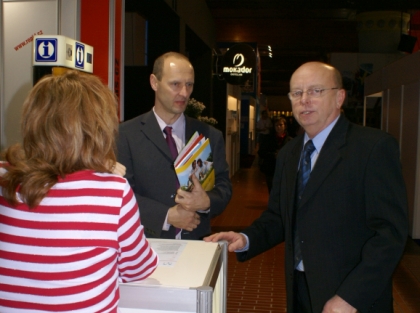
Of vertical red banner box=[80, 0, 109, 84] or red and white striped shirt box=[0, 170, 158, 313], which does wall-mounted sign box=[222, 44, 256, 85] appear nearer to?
vertical red banner box=[80, 0, 109, 84]

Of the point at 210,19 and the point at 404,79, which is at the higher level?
the point at 210,19

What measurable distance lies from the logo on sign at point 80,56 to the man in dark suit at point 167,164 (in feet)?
7.59

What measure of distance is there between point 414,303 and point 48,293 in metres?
4.09

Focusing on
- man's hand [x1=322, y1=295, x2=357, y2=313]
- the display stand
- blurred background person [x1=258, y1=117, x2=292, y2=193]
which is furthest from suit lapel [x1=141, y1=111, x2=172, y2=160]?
blurred background person [x1=258, y1=117, x2=292, y2=193]

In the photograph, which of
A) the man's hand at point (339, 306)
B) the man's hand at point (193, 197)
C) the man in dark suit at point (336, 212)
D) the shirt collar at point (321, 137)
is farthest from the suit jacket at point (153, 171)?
the man's hand at point (339, 306)

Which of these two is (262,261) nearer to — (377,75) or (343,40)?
(377,75)

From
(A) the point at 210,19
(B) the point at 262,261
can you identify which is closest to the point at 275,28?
(A) the point at 210,19

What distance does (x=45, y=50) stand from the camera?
171 inches

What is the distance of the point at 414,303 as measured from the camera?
447 cm

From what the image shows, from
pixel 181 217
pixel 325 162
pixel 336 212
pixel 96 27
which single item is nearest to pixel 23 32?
pixel 96 27

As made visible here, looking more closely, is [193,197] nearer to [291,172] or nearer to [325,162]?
[291,172]

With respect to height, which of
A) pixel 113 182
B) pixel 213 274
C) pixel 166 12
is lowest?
pixel 213 274

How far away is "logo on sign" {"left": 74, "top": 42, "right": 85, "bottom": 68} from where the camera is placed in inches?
179

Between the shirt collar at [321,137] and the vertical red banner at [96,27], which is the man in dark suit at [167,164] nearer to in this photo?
the shirt collar at [321,137]
